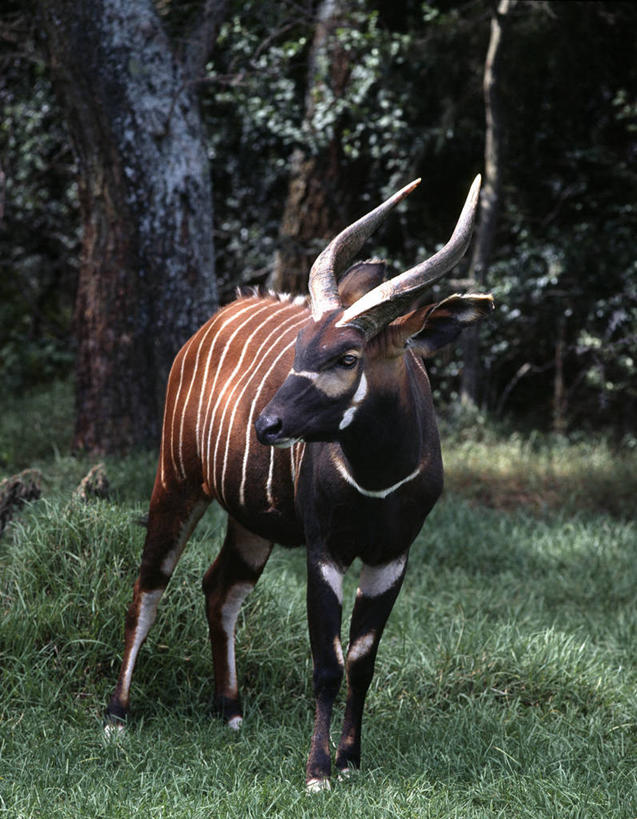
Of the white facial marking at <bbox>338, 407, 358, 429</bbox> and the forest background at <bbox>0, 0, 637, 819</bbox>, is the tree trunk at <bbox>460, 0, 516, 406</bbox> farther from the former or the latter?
the white facial marking at <bbox>338, 407, 358, 429</bbox>

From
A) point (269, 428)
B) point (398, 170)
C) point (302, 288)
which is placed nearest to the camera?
point (269, 428)

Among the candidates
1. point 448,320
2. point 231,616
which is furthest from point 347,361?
point 231,616

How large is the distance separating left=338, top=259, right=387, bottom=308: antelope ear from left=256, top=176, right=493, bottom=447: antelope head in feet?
0.45

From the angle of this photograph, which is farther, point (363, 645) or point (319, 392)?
point (363, 645)

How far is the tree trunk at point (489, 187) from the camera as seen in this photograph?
297 inches

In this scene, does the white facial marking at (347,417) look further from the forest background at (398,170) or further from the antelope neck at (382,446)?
the forest background at (398,170)

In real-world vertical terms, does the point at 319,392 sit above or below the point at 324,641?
above

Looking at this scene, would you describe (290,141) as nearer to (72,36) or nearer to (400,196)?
(72,36)

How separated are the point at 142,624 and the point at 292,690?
63 centimetres

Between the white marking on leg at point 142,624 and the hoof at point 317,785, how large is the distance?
34.8 inches

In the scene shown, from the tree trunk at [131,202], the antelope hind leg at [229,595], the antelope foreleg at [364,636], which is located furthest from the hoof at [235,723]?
the tree trunk at [131,202]

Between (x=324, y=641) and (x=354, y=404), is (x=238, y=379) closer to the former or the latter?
(x=354, y=404)

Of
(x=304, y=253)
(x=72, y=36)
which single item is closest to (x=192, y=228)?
(x=72, y=36)

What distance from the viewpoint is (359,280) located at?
3170mm
